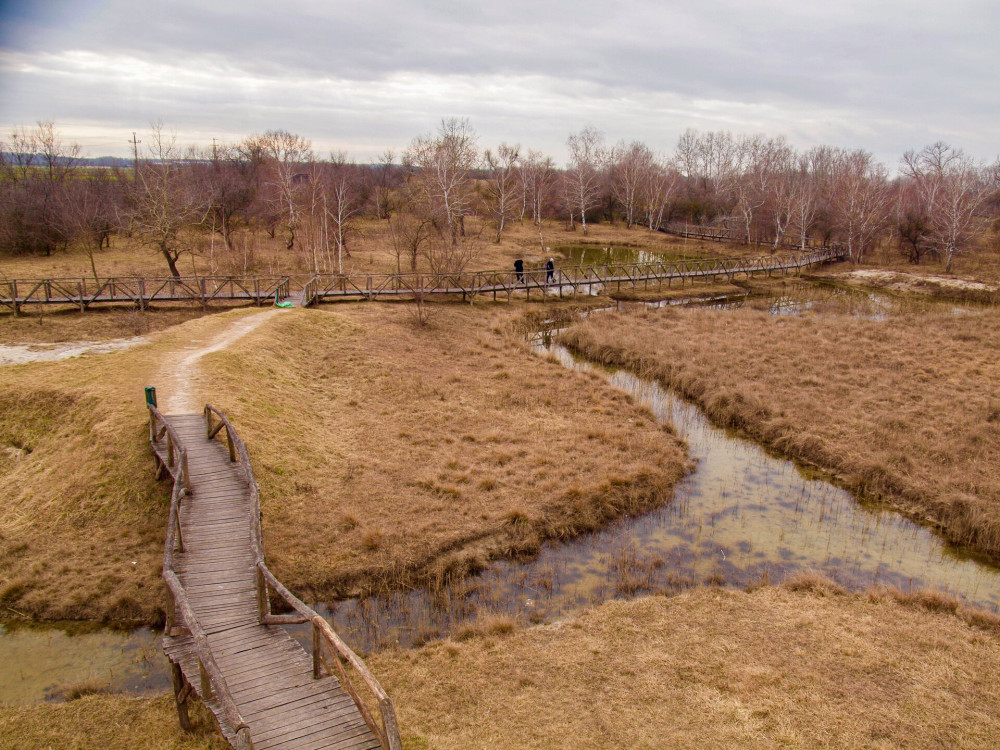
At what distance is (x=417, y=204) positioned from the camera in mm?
44719

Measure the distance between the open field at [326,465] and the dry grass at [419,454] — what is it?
5cm

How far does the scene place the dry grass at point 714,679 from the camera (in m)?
7.61

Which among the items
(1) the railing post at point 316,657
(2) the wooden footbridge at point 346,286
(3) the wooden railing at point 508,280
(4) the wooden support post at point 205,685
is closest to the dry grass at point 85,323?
(2) the wooden footbridge at point 346,286

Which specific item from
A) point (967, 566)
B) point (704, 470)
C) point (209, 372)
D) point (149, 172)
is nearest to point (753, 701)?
point (967, 566)

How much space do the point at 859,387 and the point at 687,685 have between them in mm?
15318

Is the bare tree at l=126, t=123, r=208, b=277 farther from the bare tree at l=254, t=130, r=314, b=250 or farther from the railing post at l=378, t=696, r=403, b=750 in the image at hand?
the railing post at l=378, t=696, r=403, b=750

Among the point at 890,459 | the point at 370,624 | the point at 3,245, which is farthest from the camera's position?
the point at 3,245

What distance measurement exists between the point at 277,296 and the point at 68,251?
2223 centimetres

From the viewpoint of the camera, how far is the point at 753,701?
8086mm

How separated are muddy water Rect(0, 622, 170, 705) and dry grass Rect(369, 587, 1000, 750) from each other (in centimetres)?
336

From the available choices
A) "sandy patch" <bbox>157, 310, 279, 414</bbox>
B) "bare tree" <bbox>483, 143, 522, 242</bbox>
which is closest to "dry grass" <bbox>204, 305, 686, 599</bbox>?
"sandy patch" <bbox>157, 310, 279, 414</bbox>

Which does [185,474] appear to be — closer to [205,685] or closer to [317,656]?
[205,685]

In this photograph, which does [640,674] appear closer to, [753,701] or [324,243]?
[753,701]

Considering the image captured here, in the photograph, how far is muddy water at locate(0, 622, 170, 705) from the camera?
880 centimetres
